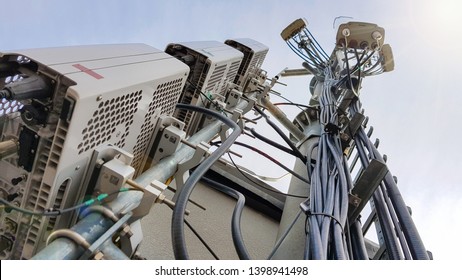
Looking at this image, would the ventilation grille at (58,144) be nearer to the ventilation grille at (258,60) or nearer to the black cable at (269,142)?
the black cable at (269,142)

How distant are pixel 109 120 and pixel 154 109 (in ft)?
0.77

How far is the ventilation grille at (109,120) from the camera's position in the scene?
2.33 feet

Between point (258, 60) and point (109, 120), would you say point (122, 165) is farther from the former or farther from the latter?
point (258, 60)

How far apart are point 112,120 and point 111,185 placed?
6.0 inches

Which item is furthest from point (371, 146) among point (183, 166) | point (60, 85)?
point (60, 85)

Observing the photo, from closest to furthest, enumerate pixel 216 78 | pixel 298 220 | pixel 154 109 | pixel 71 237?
pixel 71 237 → pixel 154 109 → pixel 298 220 → pixel 216 78

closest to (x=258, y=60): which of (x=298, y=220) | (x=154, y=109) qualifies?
(x=298, y=220)

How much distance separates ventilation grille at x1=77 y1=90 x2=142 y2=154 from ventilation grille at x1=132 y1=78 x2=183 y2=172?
0.09 meters

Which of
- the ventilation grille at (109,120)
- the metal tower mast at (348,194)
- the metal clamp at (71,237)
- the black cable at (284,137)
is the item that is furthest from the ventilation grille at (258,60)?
the metal clamp at (71,237)

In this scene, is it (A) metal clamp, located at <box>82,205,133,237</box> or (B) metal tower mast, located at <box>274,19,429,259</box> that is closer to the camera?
(A) metal clamp, located at <box>82,205,133,237</box>

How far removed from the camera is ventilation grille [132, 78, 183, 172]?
0.98 m

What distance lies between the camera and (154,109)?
100cm

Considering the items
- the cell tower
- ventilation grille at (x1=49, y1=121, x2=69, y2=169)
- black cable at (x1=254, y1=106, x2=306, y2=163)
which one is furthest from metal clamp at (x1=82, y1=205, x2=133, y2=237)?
black cable at (x1=254, y1=106, x2=306, y2=163)

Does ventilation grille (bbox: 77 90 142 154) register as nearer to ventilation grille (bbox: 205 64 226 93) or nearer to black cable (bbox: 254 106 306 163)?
ventilation grille (bbox: 205 64 226 93)
